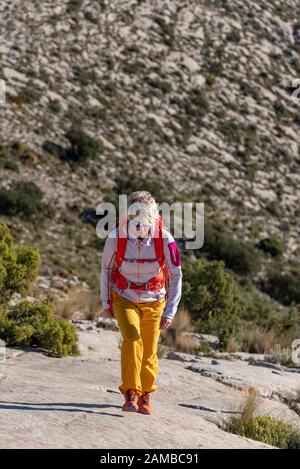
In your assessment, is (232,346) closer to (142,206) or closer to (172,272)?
(172,272)

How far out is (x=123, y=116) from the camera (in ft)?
94.7

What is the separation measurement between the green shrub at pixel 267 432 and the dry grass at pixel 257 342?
648 cm

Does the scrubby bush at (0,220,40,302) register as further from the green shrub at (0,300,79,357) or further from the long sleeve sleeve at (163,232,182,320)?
the long sleeve sleeve at (163,232,182,320)

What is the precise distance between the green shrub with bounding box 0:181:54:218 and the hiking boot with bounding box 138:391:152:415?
16360 millimetres

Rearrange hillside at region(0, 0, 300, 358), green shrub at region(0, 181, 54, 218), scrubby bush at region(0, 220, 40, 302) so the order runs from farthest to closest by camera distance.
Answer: hillside at region(0, 0, 300, 358)
green shrub at region(0, 181, 54, 218)
scrubby bush at region(0, 220, 40, 302)

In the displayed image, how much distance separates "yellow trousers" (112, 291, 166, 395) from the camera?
6.99 meters

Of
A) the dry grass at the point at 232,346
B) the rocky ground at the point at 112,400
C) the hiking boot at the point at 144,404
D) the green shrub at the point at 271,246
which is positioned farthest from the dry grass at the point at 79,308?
the green shrub at the point at 271,246

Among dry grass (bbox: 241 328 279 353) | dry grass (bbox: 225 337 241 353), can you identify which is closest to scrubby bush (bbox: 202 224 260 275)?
dry grass (bbox: 241 328 279 353)

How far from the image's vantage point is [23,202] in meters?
23.1

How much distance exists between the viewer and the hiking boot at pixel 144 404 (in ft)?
23.2

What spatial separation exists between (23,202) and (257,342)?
35.5 ft

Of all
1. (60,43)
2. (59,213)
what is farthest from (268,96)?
(59,213)

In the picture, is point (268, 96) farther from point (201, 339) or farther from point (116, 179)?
point (201, 339)
